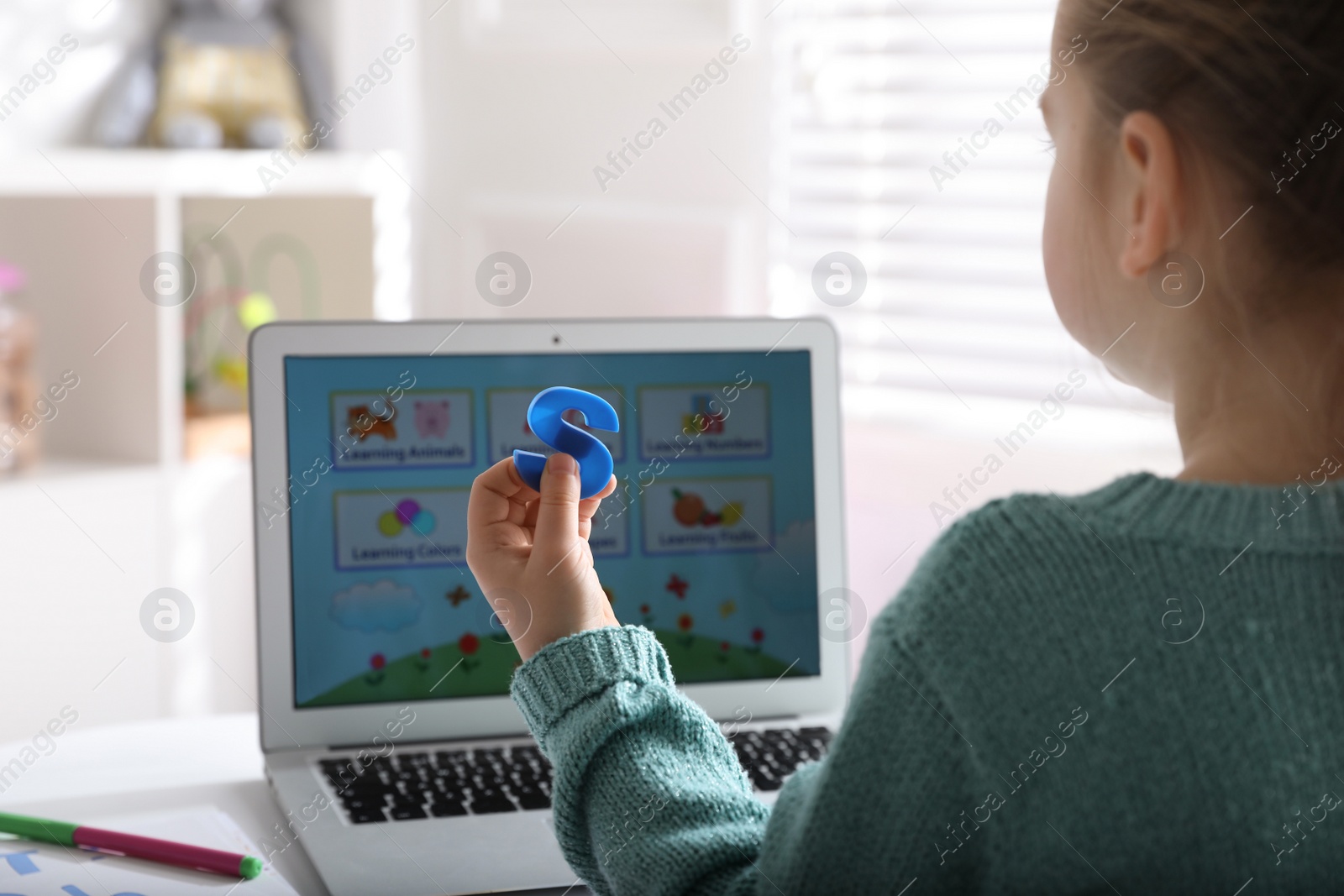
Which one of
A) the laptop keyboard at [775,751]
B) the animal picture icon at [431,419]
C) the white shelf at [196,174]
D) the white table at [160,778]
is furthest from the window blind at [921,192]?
the white table at [160,778]

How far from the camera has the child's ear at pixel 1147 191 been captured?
0.51 meters

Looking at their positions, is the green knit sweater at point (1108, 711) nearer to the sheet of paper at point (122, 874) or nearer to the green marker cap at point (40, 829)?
the sheet of paper at point (122, 874)

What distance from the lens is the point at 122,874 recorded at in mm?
687

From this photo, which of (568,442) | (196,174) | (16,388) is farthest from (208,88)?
(568,442)

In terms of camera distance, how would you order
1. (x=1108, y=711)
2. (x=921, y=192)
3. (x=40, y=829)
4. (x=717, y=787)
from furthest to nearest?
(x=921, y=192), (x=40, y=829), (x=717, y=787), (x=1108, y=711)

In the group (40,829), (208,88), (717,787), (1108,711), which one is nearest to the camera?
(1108,711)

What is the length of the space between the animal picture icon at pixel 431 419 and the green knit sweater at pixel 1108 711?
17.5 inches

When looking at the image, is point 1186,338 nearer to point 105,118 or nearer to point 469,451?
point 469,451

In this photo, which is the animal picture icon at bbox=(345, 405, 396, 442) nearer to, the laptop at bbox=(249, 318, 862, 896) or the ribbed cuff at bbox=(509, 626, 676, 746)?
the laptop at bbox=(249, 318, 862, 896)

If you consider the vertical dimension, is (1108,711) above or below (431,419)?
below

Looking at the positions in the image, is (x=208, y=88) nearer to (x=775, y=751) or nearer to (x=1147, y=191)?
(x=775, y=751)

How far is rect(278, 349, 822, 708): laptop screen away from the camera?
87cm

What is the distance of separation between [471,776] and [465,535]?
0.16 meters

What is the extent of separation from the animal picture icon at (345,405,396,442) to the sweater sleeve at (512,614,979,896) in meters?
0.28
